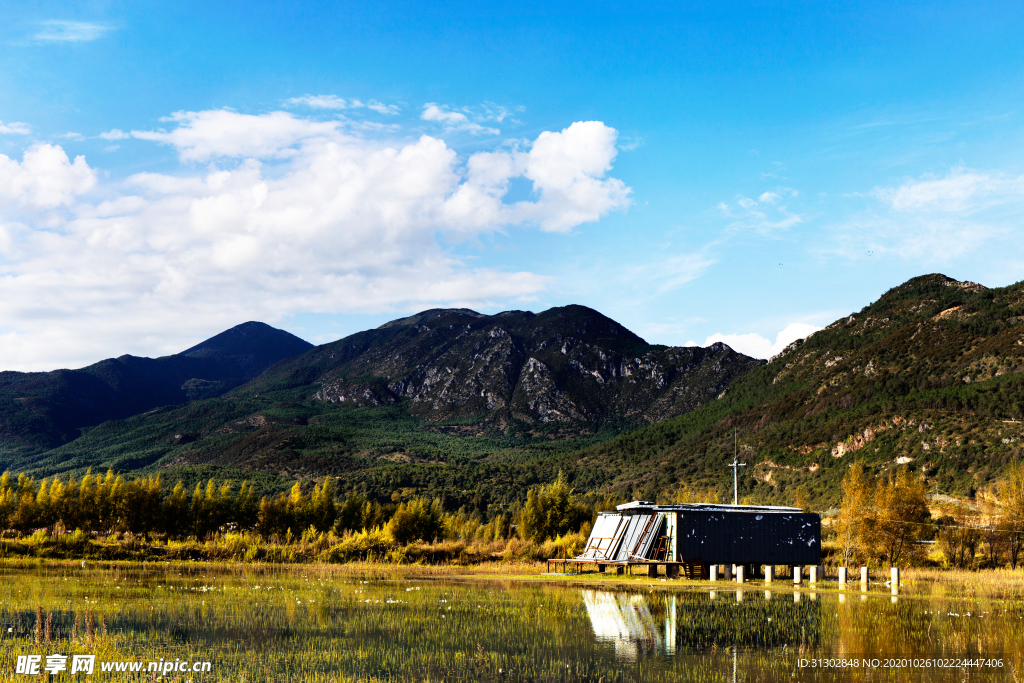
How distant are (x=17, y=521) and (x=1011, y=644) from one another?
60.1 m

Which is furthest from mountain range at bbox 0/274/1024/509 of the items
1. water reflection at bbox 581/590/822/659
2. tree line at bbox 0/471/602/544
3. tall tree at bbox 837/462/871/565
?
water reflection at bbox 581/590/822/659

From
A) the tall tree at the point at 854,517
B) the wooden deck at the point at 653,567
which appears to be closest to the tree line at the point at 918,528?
the tall tree at the point at 854,517

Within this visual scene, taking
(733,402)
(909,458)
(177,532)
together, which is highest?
(733,402)

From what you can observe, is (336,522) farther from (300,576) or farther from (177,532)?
(300,576)

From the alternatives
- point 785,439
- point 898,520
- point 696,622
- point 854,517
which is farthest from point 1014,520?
point 785,439

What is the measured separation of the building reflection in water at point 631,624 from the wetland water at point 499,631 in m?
0.07

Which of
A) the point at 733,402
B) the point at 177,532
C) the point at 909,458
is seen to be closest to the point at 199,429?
the point at 733,402

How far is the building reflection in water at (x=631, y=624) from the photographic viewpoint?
18.8 m

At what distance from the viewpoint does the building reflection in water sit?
1881 cm

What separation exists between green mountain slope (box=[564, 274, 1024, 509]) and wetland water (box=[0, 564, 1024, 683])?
4769 cm

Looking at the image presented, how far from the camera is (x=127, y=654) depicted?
1650cm

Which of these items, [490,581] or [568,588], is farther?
[490,581]

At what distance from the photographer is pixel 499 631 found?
21094 millimetres

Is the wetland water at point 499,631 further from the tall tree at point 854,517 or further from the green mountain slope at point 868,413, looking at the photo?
the green mountain slope at point 868,413
